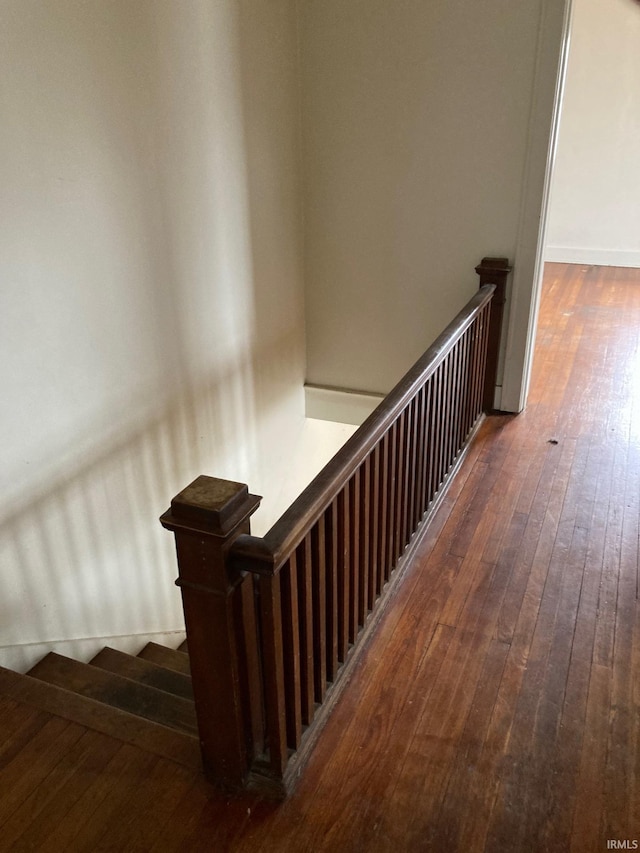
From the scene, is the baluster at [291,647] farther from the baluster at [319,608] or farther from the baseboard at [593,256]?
the baseboard at [593,256]

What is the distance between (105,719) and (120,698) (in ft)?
1.09

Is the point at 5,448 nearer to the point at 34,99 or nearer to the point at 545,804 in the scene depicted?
the point at 34,99

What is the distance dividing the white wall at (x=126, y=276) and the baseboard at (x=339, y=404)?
646mm

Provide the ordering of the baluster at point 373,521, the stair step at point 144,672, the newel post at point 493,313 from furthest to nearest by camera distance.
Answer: the newel post at point 493,313 < the stair step at point 144,672 < the baluster at point 373,521

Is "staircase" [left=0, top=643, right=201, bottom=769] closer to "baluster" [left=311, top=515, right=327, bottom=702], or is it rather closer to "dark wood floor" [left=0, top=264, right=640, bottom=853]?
"dark wood floor" [left=0, top=264, right=640, bottom=853]

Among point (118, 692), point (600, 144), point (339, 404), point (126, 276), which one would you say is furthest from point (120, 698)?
point (600, 144)

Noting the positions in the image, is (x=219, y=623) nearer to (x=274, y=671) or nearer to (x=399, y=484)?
(x=274, y=671)

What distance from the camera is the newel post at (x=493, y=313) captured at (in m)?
3.40

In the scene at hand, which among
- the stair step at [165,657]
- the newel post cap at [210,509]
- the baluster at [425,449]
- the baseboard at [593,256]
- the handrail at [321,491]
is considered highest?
the newel post cap at [210,509]

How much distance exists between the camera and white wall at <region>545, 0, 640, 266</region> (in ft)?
19.9

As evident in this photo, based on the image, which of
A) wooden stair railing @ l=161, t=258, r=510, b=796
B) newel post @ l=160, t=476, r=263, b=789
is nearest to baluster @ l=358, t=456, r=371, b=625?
wooden stair railing @ l=161, t=258, r=510, b=796

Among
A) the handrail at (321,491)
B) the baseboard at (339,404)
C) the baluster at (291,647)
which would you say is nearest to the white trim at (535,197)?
the baseboard at (339,404)

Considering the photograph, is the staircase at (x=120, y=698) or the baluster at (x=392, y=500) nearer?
the staircase at (x=120, y=698)

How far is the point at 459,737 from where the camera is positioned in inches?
73.3
